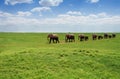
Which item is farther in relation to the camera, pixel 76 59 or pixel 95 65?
pixel 76 59

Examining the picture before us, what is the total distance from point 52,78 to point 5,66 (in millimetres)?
4848

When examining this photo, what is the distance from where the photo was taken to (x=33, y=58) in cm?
1920

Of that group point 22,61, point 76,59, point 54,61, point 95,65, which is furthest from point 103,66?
point 22,61

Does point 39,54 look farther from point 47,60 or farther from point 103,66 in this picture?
point 103,66

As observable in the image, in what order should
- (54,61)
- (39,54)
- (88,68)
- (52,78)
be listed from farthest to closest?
(39,54), (54,61), (88,68), (52,78)

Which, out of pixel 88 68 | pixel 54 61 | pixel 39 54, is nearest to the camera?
pixel 88 68

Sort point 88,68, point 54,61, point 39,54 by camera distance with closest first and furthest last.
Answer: point 88,68 < point 54,61 < point 39,54

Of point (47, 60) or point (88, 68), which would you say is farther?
point (47, 60)

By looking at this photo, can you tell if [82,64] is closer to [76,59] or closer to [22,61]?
[76,59]

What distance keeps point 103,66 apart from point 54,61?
3.87 meters

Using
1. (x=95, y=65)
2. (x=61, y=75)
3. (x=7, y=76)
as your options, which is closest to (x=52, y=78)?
(x=61, y=75)

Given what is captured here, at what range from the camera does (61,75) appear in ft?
48.3

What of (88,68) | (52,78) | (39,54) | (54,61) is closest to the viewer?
(52,78)

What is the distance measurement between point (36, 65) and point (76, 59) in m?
3.52
